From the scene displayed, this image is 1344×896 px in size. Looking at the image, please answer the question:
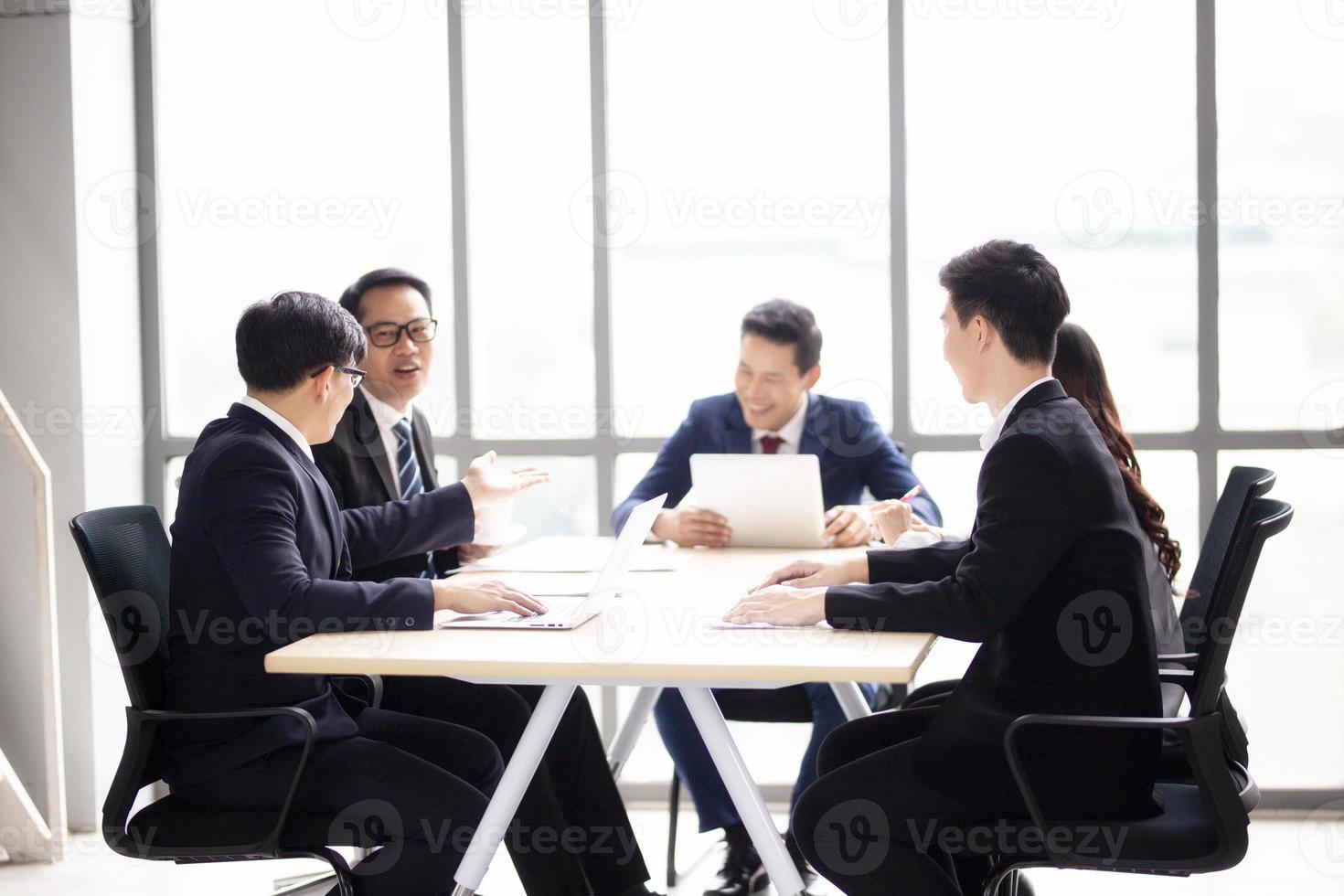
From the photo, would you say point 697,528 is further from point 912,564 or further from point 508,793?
point 508,793

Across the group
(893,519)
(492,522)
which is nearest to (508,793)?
(492,522)

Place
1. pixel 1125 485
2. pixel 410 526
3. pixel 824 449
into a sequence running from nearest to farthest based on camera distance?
pixel 1125 485 < pixel 410 526 < pixel 824 449

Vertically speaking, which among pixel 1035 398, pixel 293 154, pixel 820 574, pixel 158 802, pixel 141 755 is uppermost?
pixel 293 154

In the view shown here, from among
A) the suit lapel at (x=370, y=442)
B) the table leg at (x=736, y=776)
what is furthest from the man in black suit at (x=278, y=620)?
the suit lapel at (x=370, y=442)

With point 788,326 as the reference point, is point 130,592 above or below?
below

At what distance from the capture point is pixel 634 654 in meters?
1.89

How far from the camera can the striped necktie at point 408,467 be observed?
9.70 ft

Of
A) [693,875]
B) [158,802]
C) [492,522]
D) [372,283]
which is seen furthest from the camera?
[693,875]

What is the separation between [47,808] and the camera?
3494 mm

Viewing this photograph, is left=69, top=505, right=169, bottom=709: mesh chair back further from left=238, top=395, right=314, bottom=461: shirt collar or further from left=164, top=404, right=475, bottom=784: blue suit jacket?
left=238, top=395, right=314, bottom=461: shirt collar

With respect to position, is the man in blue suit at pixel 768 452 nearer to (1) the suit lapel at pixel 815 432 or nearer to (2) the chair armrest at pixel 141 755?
(1) the suit lapel at pixel 815 432

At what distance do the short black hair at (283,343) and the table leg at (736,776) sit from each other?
0.88 meters

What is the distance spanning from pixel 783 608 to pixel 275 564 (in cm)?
83

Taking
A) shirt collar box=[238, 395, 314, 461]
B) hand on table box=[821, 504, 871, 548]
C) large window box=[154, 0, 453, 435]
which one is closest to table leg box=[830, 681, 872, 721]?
hand on table box=[821, 504, 871, 548]
